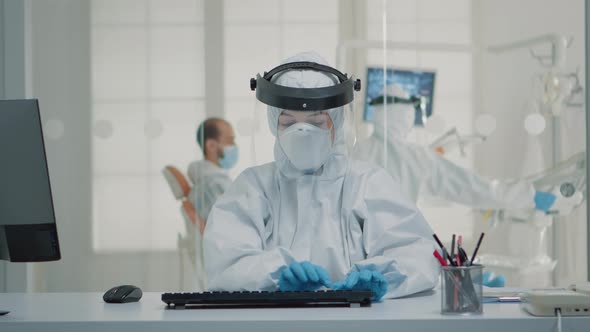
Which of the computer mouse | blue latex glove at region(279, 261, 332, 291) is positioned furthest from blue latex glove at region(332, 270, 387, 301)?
the computer mouse

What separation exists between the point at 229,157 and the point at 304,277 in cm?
210

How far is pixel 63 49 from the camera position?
3.63 meters

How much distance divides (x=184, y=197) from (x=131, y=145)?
0.34 meters

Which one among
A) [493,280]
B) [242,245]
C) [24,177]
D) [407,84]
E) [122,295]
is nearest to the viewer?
[24,177]

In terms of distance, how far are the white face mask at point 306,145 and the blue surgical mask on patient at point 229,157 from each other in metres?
1.57

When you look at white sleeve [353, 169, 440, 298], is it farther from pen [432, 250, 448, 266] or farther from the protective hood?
pen [432, 250, 448, 266]

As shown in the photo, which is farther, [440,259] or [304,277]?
[304,277]

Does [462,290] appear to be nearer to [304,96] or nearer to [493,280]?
[304,96]

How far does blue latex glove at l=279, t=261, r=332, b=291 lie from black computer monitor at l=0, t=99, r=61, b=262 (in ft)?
1.50

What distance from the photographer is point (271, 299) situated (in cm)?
140

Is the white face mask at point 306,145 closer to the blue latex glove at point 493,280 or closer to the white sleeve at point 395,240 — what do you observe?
the white sleeve at point 395,240

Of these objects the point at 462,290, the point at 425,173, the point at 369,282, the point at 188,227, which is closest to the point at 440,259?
the point at 462,290

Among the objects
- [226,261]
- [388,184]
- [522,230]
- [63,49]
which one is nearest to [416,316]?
[226,261]

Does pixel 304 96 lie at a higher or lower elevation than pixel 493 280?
higher
